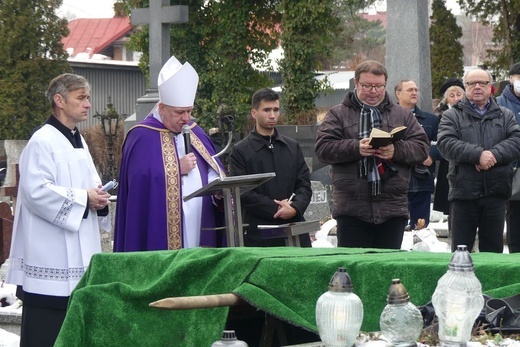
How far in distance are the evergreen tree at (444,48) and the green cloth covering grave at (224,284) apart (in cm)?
1982

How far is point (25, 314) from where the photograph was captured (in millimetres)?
6777

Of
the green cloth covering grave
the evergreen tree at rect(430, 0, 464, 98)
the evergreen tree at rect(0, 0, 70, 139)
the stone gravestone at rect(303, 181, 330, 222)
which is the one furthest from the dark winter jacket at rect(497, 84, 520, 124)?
the evergreen tree at rect(0, 0, 70, 139)

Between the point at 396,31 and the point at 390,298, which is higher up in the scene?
the point at 396,31

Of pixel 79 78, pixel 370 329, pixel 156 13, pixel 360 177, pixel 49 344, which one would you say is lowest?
pixel 49 344

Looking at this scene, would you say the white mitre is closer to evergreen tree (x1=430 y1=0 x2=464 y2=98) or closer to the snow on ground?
the snow on ground

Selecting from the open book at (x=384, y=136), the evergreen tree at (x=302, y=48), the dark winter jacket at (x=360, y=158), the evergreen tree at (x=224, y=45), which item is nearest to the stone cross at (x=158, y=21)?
the evergreen tree at (x=302, y=48)

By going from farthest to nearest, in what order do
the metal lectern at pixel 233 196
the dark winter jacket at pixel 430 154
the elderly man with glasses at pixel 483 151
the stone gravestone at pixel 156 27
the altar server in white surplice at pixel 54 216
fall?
the stone gravestone at pixel 156 27 < the dark winter jacket at pixel 430 154 < the elderly man with glasses at pixel 483 151 < the altar server in white surplice at pixel 54 216 < the metal lectern at pixel 233 196

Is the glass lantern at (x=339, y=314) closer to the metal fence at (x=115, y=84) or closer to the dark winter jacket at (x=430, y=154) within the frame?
the dark winter jacket at (x=430, y=154)

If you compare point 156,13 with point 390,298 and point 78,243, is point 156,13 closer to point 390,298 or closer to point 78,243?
point 78,243

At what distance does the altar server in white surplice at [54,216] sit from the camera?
673cm

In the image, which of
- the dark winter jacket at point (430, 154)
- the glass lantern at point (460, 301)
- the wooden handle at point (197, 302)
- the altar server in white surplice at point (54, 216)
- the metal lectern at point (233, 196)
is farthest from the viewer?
the dark winter jacket at point (430, 154)

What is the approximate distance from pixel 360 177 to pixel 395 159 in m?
0.24

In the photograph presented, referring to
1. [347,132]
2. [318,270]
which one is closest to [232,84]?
[347,132]

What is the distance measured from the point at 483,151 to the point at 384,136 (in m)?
1.32
